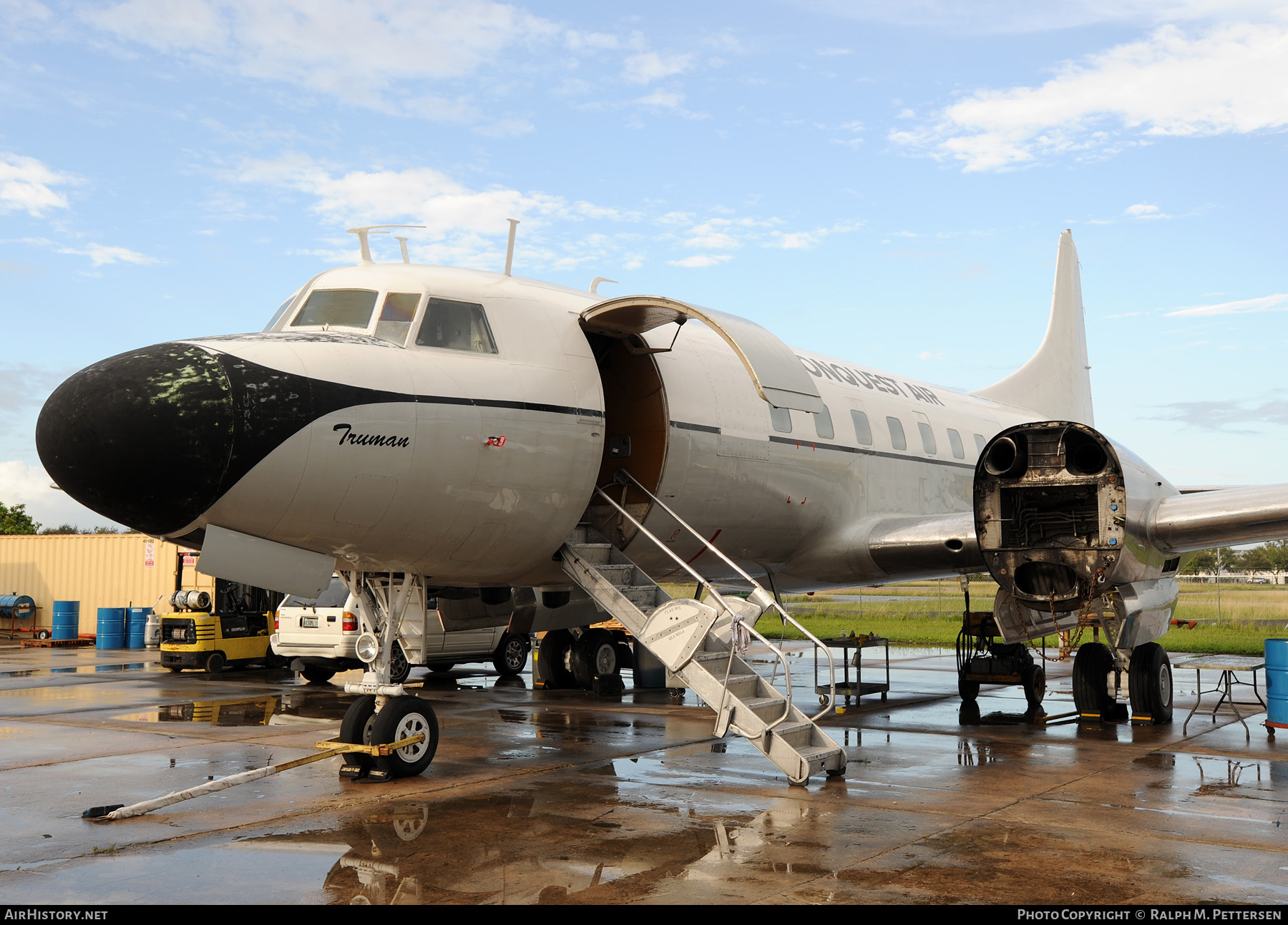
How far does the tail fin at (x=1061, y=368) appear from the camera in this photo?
64.3 ft

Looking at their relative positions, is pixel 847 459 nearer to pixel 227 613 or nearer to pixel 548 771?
pixel 548 771

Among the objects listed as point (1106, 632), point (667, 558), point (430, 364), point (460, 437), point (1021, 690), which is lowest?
point (1021, 690)

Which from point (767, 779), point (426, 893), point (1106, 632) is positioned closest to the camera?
point (426, 893)

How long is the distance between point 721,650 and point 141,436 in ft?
16.4

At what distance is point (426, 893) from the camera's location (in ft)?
18.2

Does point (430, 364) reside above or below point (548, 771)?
above

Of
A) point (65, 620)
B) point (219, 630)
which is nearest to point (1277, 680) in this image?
point (219, 630)

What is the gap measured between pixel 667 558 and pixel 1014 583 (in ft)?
11.5

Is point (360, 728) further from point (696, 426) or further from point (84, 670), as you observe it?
point (84, 670)

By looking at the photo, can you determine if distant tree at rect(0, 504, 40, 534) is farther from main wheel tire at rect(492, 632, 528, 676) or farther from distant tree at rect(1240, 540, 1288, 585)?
distant tree at rect(1240, 540, 1288, 585)

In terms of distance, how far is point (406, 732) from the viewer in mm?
8883

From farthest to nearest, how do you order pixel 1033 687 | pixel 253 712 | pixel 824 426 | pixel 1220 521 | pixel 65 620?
pixel 65 620 < pixel 253 712 < pixel 1033 687 < pixel 824 426 < pixel 1220 521

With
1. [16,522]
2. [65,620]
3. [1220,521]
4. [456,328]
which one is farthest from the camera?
[16,522]
